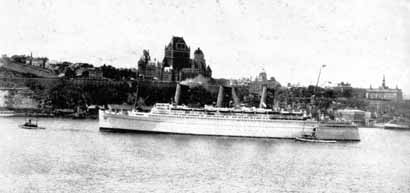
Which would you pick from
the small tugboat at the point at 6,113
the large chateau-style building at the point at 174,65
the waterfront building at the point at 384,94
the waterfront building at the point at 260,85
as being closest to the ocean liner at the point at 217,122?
the small tugboat at the point at 6,113

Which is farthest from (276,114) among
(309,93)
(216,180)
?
(309,93)

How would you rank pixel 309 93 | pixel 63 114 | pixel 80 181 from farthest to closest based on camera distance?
pixel 309 93 → pixel 63 114 → pixel 80 181

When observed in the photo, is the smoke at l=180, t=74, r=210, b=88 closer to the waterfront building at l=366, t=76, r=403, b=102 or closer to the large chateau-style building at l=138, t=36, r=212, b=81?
the large chateau-style building at l=138, t=36, r=212, b=81

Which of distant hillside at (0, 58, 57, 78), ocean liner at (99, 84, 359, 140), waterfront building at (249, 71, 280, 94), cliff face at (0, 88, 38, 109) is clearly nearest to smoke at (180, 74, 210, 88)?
waterfront building at (249, 71, 280, 94)

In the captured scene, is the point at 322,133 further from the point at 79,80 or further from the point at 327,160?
the point at 79,80

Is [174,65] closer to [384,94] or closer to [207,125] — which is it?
[384,94]

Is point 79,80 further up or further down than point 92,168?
further up

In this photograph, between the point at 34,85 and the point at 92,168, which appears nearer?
the point at 92,168
